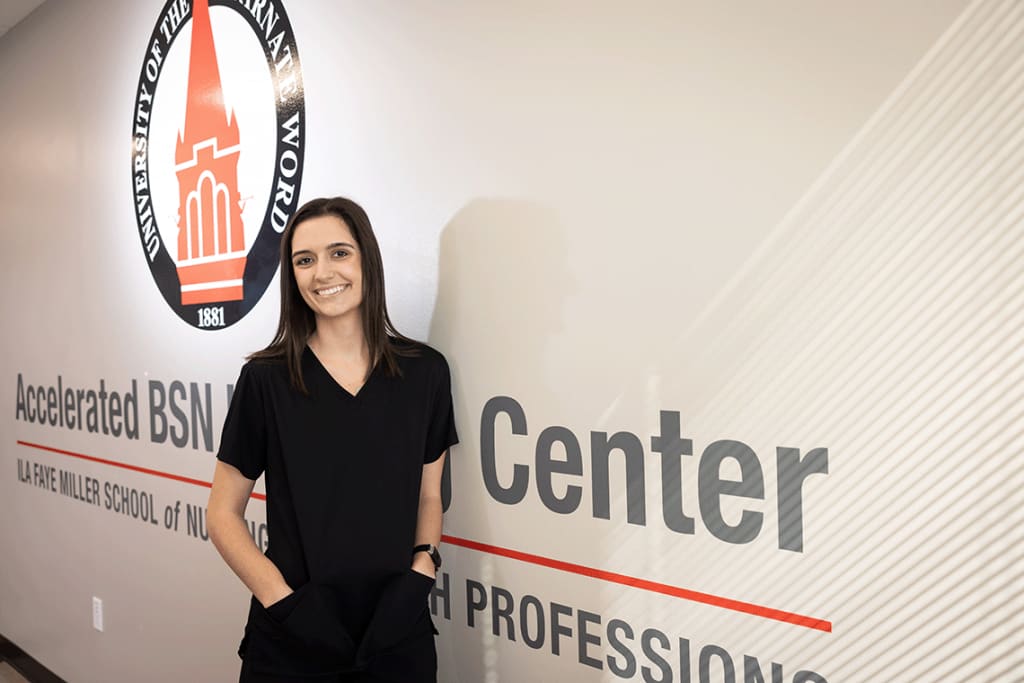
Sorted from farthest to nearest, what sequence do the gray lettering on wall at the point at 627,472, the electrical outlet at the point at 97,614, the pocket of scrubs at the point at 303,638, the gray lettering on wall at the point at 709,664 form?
the electrical outlet at the point at 97,614 → the pocket of scrubs at the point at 303,638 → the gray lettering on wall at the point at 627,472 → the gray lettering on wall at the point at 709,664

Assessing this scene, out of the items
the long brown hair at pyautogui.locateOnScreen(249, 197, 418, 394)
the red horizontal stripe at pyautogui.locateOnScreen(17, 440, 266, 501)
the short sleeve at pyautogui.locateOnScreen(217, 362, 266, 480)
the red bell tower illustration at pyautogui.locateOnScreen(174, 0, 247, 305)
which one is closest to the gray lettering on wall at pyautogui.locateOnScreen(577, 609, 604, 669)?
the long brown hair at pyautogui.locateOnScreen(249, 197, 418, 394)

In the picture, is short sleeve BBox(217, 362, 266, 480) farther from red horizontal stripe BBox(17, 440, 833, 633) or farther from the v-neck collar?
red horizontal stripe BBox(17, 440, 833, 633)

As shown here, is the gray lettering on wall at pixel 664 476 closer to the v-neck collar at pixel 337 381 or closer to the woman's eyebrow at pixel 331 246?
the v-neck collar at pixel 337 381

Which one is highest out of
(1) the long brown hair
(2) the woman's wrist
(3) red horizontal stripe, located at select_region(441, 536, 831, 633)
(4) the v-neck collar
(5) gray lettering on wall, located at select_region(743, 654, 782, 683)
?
(1) the long brown hair

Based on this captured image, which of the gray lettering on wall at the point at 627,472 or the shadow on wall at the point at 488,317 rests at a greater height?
the shadow on wall at the point at 488,317

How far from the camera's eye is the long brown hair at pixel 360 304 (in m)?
1.66

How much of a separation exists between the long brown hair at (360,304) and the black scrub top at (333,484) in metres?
0.04

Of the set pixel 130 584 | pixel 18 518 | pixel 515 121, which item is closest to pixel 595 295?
pixel 515 121

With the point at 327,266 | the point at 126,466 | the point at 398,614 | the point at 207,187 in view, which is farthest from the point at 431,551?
the point at 126,466

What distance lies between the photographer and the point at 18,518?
3.77m

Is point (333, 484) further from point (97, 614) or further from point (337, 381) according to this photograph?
point (97, 614)

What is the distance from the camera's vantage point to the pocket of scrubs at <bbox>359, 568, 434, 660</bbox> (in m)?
1.54

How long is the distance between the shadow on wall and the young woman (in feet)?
0.27

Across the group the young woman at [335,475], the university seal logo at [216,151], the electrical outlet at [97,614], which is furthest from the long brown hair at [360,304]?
the electrical outlet at [97,614]
